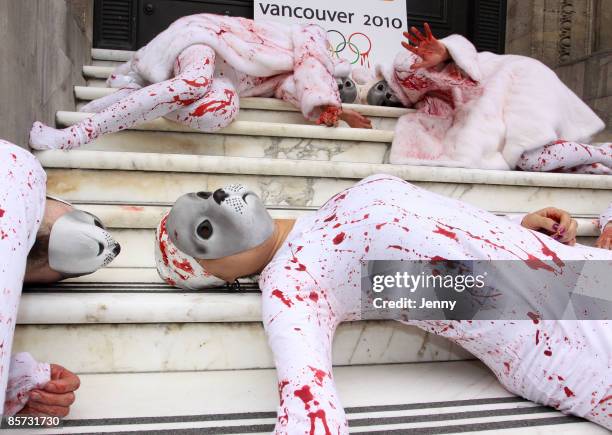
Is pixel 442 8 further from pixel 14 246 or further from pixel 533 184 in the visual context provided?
pixel 14 246

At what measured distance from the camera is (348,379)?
3.50 feet

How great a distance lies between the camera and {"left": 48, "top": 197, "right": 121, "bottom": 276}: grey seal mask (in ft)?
3.27

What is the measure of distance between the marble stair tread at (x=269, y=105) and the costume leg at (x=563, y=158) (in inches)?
22.2

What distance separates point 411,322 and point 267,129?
1064 millimetres

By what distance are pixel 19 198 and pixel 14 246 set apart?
102mm

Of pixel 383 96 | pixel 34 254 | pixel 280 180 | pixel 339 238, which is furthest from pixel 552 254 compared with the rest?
pixel 383 96

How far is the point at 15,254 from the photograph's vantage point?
775 millimetres

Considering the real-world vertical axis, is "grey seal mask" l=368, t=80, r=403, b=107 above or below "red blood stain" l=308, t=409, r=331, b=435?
above

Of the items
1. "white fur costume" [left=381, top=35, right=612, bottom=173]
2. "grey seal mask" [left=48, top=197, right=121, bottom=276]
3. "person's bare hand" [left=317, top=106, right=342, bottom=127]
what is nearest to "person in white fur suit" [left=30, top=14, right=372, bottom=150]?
"person's bare hand" [left=317, top=106, right=342, bottom=127]

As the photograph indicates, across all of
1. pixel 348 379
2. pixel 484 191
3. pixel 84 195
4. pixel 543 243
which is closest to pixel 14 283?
pixel 348 379

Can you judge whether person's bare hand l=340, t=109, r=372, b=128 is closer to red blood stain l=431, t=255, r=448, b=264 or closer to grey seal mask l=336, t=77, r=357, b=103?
grey seal mask l=336, t=77, r=357, b=103

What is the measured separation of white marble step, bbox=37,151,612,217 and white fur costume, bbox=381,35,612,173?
18cm

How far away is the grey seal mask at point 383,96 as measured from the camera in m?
2.36

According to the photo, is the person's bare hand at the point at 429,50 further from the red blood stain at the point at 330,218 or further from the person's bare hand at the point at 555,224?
the red blood stain at the point at 330,218
